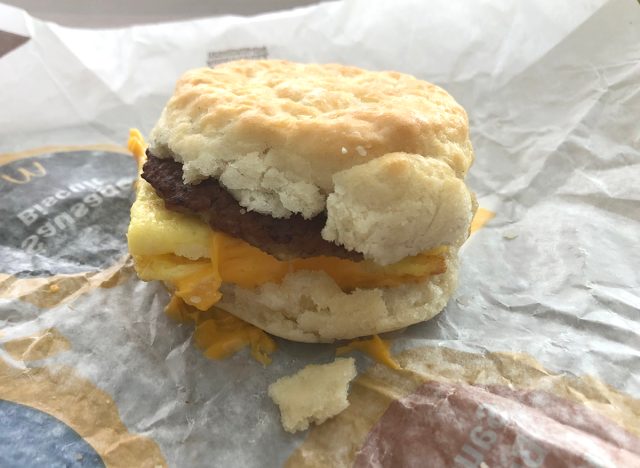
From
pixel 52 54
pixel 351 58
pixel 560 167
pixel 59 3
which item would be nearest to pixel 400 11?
pixel 351 58

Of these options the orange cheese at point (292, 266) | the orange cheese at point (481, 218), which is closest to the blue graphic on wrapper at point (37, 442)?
the orange cheese at point (292, 266)

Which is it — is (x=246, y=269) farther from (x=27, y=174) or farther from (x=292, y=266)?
(x=27, y=174)

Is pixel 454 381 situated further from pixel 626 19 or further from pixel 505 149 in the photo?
pixel 626 19

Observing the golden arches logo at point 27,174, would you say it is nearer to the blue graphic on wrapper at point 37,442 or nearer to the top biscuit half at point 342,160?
the top biscuit half at point 342,160

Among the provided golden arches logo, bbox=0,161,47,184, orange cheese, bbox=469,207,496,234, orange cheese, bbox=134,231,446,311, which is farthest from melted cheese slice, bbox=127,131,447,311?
golden arches logo, bbox=0,161,47,184

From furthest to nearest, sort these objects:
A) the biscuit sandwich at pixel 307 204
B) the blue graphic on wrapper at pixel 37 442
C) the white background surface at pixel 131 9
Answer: the white background surface at pixel 131 9, the biscuit sandwich at pixel 307 204, the blue graphic on wrapper at pixel 37 442

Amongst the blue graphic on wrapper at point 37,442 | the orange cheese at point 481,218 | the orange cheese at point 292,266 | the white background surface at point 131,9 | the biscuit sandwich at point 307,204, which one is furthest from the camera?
the white background surface at point 131,9

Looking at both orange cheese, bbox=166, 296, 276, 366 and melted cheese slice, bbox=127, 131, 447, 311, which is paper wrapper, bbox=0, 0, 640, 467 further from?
melted cheese slice, bbox=127, 131, 447, 311
